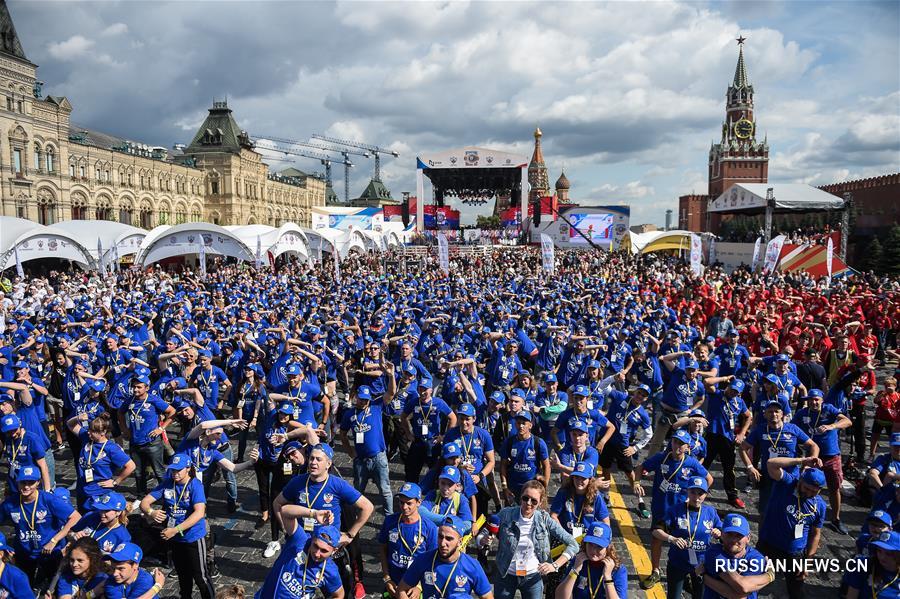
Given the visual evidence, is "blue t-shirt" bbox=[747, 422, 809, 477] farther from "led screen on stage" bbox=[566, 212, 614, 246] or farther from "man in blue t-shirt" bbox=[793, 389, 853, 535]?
"led screen on stage" bbox=[566, 212, 614, 246]

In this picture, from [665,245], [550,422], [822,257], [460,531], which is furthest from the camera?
[665,245]

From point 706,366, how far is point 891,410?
2377 millimetres

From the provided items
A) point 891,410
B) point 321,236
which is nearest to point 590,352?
point 891,410

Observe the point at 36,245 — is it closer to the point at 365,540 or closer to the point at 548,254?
the point at 548,254

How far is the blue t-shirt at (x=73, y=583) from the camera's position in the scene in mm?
3875

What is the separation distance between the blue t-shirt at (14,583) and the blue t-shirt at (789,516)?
19.7 ft

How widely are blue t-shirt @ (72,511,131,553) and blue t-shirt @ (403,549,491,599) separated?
2250 millimetres

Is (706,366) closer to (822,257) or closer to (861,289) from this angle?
(861,289)

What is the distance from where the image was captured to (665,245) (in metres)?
39.4

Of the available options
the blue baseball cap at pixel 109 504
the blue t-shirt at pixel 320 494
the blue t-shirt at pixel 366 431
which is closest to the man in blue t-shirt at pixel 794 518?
the blue t-shirt at pixel 320 494

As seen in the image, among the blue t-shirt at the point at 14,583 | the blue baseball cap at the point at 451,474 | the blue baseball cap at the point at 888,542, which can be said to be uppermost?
the blue baseball cap at the point at 451,474

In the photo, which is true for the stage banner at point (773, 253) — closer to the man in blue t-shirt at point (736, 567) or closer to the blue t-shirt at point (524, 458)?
the blue t-shirt at point (524, 458)

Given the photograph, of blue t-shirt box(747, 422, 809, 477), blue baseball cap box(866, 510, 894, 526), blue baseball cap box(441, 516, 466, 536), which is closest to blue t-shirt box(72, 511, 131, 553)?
blue baseball cap box(441, 516, 466, 536)

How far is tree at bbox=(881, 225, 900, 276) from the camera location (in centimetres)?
3406
